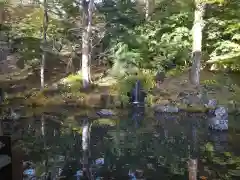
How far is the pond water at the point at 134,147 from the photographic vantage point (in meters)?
8.49

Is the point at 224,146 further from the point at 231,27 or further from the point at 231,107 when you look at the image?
the point at 231,27

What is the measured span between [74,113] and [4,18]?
17785mm

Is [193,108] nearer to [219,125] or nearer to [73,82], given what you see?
[219,125]

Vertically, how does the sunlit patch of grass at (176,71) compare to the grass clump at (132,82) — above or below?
above

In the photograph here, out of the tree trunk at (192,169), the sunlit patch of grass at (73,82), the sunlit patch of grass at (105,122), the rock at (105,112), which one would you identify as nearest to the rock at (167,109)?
the rock at (105,112)

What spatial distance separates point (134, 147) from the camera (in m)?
10.7

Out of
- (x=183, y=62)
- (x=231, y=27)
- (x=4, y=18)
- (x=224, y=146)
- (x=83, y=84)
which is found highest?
(x=4, y=18)

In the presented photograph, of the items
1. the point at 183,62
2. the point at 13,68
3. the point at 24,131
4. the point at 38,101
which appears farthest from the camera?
the point at 13,68

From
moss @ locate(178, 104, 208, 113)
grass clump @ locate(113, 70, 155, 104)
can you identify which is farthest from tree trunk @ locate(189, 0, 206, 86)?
moss @ locate(178, 104, 208, 113)

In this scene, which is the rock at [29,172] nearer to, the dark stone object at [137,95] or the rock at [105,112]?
the rock at [105,112]

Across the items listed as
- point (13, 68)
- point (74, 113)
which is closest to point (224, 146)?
point (74, 113)

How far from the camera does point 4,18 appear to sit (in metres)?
30.6

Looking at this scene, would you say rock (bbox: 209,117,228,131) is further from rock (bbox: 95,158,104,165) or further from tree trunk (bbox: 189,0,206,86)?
tree trunk (bbox: 189,0,206,86)

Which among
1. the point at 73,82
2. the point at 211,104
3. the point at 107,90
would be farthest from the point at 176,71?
the point at 73,82
